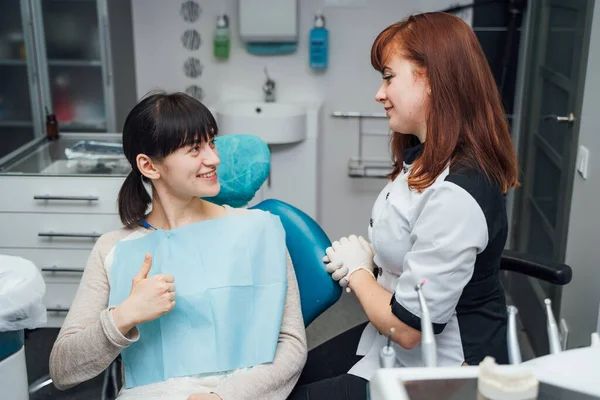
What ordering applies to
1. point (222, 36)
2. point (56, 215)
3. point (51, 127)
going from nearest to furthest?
point (56, 215) < point (51, 127) < point (222, 36)

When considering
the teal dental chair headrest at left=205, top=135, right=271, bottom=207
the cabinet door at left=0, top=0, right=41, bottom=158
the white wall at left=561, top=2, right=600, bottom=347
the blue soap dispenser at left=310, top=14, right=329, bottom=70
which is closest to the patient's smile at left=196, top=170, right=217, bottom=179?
the teal dental chair headrest at left=205, top=135, right=271, bottom=207

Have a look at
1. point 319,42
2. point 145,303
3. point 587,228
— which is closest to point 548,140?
point 587,228

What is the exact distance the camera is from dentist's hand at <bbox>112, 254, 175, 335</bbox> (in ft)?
4.49

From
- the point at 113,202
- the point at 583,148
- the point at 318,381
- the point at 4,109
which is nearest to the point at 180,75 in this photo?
the point at 4,109

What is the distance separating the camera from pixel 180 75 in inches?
145

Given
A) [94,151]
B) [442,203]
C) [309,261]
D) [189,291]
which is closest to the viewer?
[442,203]

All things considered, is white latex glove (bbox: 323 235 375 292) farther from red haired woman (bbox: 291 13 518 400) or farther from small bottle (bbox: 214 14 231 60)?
small bottle (bbox: 214 14 231 60)

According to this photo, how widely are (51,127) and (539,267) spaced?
2.22 m

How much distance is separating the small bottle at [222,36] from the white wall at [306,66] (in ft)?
0.27

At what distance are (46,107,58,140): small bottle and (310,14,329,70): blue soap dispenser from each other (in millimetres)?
1272

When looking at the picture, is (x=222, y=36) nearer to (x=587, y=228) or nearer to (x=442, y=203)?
(x=587, y=228)

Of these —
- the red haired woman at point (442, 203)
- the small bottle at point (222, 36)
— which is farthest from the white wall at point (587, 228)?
the small bottle at point (222, 36)

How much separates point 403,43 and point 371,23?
7.28 feet

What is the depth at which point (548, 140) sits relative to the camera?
2.89 m
